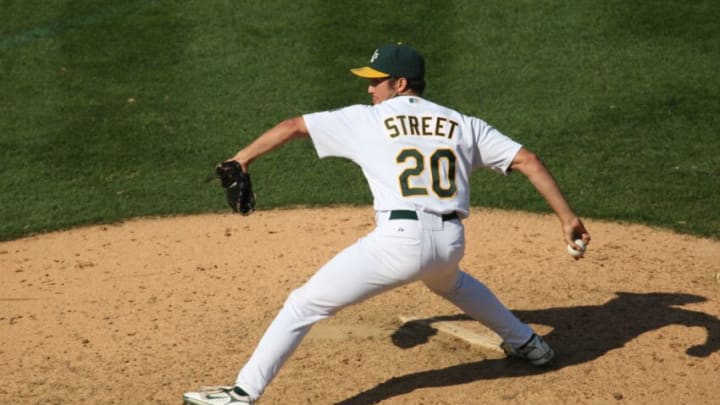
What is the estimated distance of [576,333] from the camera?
661 cm

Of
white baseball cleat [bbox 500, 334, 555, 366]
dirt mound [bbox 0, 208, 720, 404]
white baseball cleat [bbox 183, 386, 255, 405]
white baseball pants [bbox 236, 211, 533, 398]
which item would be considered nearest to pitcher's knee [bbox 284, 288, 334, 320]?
white baseball pants [bbox 236, 211, 533, 398]

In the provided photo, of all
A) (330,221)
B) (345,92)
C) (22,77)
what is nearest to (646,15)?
(345,92)

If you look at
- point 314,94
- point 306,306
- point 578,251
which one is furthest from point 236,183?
point 314,94

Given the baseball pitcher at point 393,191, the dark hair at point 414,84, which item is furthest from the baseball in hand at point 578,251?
the dark hair at point 414,84

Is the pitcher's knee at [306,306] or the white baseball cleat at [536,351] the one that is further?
the white baseball cleat at [536,351]

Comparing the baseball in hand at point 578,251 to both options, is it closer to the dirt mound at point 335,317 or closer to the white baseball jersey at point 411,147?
the white baseball jersey at point 411,147

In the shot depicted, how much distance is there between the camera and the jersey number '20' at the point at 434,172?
17.5 ft

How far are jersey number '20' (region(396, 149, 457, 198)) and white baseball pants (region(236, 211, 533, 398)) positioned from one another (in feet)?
0.40

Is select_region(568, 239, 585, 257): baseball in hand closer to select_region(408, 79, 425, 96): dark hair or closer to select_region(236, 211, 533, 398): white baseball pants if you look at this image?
select_region(236, 211, 533, 398): white baseball pants

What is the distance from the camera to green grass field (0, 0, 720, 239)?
30.2 ft

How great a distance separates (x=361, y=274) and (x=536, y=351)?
4.13 ft

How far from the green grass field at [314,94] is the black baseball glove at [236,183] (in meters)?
3.48

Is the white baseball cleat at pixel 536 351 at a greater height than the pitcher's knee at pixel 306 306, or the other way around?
the pitcher's knee at pixel 306 306

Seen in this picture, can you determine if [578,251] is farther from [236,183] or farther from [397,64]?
[236,183]
